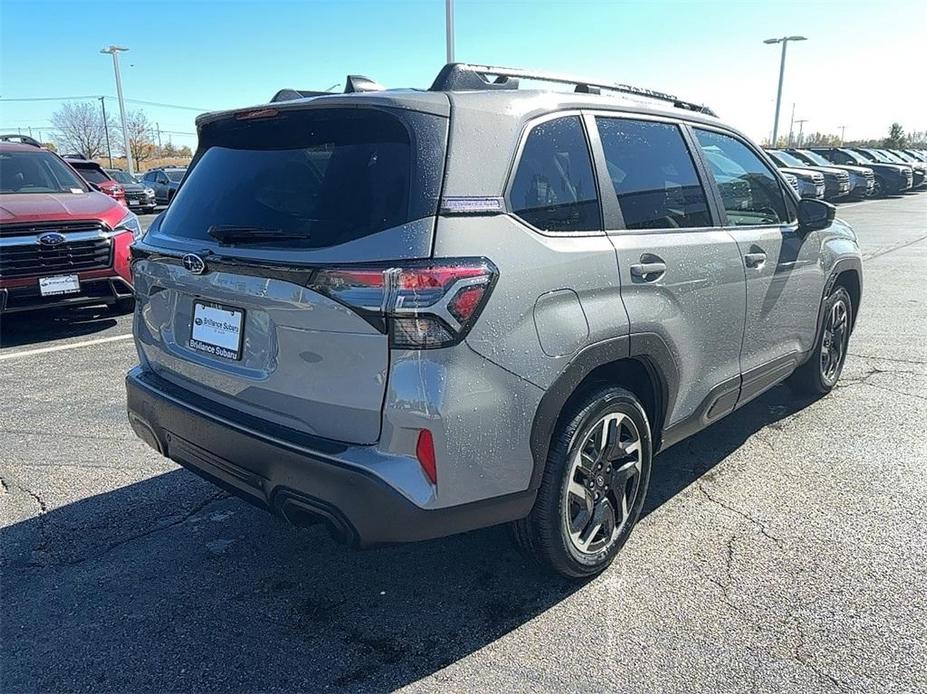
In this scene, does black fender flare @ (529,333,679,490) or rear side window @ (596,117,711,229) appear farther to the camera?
rear side window @ (596,117,711,229)

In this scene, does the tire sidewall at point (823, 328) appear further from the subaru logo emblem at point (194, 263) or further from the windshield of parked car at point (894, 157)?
the windshield of parked car at point (894, 157)

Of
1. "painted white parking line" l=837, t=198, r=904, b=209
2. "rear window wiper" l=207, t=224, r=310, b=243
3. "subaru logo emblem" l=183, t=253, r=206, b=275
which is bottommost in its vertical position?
"painted white parking line" l=837, t=198, r=904, b=209

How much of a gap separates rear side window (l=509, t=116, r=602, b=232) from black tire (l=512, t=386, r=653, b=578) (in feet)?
2.17

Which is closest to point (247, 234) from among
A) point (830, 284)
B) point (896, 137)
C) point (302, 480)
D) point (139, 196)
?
point (302, 480)

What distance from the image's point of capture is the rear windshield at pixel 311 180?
224cm

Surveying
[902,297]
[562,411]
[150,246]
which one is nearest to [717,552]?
[562,411]

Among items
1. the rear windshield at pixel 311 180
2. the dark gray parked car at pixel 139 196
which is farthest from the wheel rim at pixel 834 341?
the dark gray parked car at pixel 139 196

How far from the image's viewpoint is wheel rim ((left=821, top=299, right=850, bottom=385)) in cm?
480

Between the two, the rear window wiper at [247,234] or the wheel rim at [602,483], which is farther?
the wheel rim at [602,483]

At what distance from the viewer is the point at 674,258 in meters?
2.99

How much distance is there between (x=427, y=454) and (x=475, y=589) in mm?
901

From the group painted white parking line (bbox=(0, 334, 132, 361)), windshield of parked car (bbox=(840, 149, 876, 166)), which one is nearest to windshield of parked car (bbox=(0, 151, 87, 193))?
painted white parking line (bbox=(0, 334, 132, 361))

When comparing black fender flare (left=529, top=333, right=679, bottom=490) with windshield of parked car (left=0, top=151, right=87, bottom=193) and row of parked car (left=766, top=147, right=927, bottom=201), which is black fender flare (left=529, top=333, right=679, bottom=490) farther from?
row of parked car (left=766, top=147, right=927, bottom=201)

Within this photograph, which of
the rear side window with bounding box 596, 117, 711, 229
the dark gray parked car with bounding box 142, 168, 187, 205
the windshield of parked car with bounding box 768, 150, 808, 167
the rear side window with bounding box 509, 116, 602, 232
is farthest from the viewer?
the dark gray parked car with bounding box 142, 168, 187, 205
